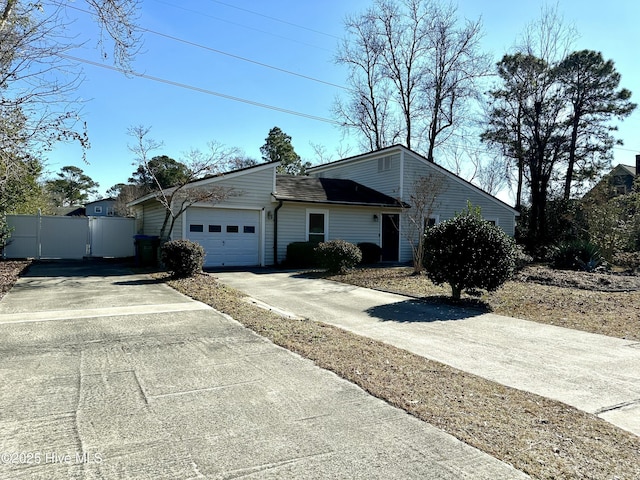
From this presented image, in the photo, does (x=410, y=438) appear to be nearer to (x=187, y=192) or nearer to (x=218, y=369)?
(x=218, y=369)

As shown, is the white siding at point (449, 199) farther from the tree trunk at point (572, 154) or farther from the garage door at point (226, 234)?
the garage door at point (226, 234)

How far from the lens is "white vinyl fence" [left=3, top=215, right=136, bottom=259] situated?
57.6 feet

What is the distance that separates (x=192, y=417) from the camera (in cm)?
330

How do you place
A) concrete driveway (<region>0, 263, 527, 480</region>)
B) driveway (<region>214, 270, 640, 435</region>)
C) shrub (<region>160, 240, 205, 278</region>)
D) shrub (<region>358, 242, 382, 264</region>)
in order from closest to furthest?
concrete driveway (<region>0, 263, 527, 480</region>)
driveway (<region>214, 270, 640, 435</region>)
shrub (<region>160, 240, 205, 278</region>)
shrub (<region>358, 242, 382, 264</region>)

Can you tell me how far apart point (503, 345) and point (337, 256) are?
25.7ft

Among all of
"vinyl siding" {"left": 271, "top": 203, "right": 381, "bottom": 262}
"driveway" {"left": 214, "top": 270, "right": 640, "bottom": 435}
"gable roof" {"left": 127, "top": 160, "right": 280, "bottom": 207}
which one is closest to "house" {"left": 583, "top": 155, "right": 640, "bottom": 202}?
"vinyl siding" {"left": 271, "top": 203, "right": 381, "bottom": 262}

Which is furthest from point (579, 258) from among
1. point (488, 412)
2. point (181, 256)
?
point (488, 412)

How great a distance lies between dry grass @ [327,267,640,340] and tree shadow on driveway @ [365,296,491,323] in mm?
175

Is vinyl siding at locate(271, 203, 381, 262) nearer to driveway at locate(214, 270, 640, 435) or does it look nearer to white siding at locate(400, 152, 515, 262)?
white siding at locate(400, 152, 515, 262)

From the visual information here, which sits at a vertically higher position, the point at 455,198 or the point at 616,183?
the point at 616,183

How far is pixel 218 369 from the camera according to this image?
4.46 meters

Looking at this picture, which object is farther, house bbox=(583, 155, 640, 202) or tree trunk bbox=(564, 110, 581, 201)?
tree trunk bbox=(564, 110, 581, 201)

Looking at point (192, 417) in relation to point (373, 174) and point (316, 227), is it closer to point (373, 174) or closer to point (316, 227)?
point (316, 227)

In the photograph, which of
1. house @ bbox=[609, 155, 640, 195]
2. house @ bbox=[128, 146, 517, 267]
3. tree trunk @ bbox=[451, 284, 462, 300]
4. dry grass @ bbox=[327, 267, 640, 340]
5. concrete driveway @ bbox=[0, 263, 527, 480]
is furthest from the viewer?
house @ bbox=[609, 155, 640, 195]
